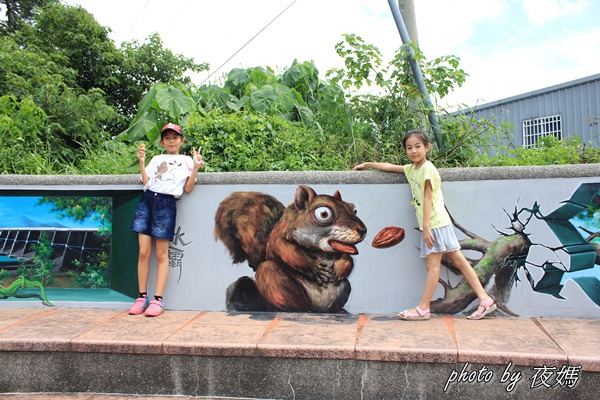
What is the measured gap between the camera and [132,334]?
11.1 feet

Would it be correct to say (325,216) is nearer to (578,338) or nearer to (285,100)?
(578,338)

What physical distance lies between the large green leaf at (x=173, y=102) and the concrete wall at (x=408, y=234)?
5.73 feet

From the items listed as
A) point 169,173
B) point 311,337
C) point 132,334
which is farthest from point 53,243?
point 311,337

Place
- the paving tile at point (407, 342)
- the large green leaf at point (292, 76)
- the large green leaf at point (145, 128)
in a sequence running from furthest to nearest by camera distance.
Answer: the large green leaf at point (292, 76) → the large green leaf at point (145, 128) → the paving tile at point (407, 342)

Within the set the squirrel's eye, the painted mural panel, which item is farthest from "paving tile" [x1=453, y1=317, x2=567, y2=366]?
the painted mural panel

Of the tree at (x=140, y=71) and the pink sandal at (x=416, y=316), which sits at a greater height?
the tree at (x=140, y=71)

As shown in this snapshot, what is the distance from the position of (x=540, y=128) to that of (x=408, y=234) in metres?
10.7

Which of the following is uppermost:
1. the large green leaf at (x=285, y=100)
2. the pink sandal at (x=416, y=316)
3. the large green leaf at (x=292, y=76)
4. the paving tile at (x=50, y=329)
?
the large green leaf at (x=292, y=76)

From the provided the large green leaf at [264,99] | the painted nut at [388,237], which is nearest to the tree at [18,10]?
the large green leaf at [264,99]

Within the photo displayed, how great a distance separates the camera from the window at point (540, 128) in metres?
12.4

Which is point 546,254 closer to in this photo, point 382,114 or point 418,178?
point 418,178

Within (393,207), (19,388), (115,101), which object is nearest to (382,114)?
(393,207)

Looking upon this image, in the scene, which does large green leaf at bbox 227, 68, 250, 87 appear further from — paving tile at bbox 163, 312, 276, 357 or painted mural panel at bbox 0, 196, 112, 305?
paving tile at bbox 163, 312, 276, 357

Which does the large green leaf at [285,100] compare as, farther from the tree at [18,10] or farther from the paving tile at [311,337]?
the tree at [18,10]
